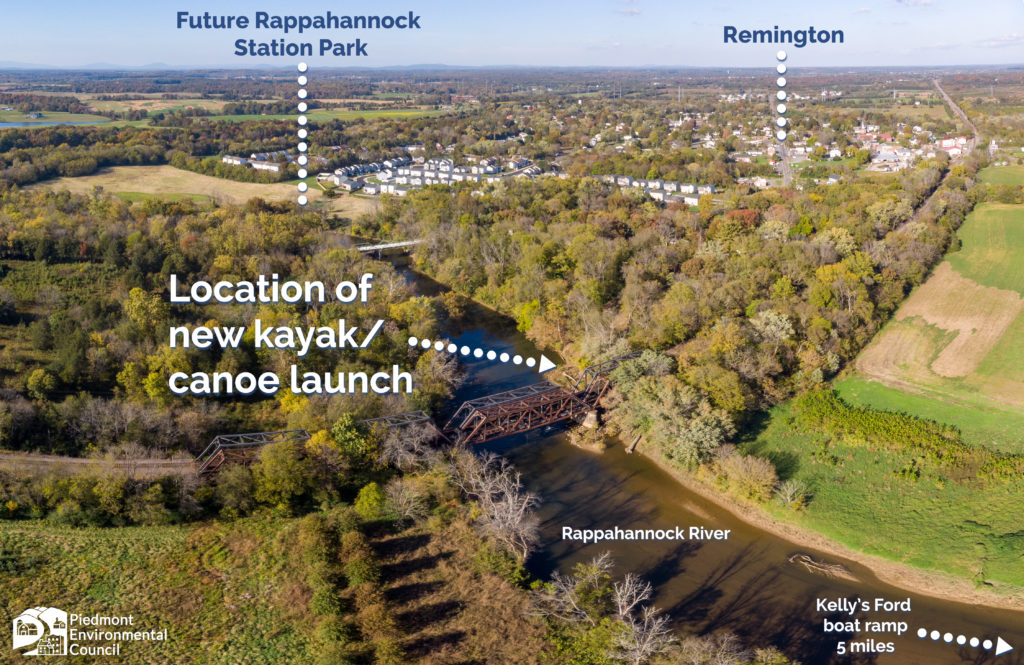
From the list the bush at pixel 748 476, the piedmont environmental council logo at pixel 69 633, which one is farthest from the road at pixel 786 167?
the piedmont environmental council logo at pixel 69 633

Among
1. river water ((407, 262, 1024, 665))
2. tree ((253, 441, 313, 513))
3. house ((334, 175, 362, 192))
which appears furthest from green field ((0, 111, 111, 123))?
river water ((407, 262, 1024, 665))

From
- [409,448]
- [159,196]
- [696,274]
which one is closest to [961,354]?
[696,274]

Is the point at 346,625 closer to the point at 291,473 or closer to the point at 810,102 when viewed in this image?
the point at 291,473

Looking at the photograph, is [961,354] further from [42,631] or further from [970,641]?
[42,631]

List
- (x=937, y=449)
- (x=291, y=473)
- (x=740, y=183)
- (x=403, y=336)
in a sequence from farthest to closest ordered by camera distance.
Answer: (x=740, y=183) → (x=403, y=336) → (x=937, y=449) → (x=291, y=473)

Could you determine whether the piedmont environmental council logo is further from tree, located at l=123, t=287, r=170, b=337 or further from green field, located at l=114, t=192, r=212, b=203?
green field, located at l=114, t=192, r=212, b=203

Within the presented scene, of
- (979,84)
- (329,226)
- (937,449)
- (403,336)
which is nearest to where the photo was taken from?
(937,449)

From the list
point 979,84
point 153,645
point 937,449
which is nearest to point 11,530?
point 153,645

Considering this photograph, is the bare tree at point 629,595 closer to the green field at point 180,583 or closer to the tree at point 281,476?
the green field at point 180,583
